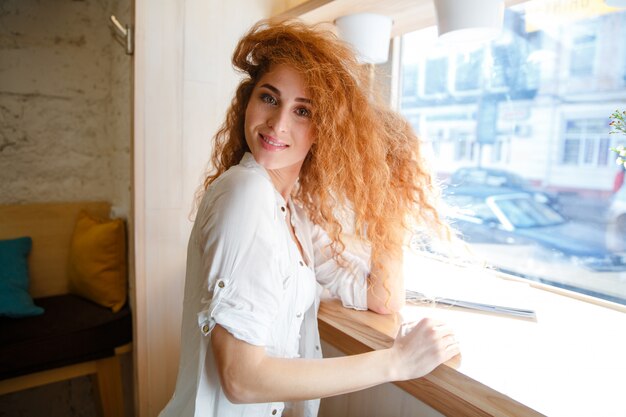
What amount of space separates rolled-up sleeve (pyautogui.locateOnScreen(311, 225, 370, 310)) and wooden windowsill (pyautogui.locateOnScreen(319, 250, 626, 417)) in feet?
0.11

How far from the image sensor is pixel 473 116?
4.88 ft

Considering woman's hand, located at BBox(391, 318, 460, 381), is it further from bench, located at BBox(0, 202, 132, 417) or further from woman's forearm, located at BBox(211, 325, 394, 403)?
bench, located at BBox(0, 202, 132, 417)

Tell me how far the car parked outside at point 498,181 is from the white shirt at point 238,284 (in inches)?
29.8

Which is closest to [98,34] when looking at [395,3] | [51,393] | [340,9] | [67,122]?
[67,122]

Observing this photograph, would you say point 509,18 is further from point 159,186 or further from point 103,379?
point 103,379

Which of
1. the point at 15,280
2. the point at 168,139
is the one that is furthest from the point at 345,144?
the point at 15,280

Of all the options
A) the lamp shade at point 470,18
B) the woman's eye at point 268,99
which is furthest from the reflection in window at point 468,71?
the woman's eye at point 268,99

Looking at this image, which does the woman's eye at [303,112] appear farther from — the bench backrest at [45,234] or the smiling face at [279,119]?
the bench backrest at [45,234]

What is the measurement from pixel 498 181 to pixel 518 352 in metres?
0.71

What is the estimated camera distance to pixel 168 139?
1.49 m

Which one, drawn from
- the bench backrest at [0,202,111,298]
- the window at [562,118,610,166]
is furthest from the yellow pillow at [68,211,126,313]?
the window at [562,118,610,166]

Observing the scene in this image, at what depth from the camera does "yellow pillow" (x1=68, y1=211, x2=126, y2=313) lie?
1.81 m

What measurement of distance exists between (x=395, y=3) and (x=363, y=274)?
2.63 ft

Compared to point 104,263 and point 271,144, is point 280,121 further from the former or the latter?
point 104,263
